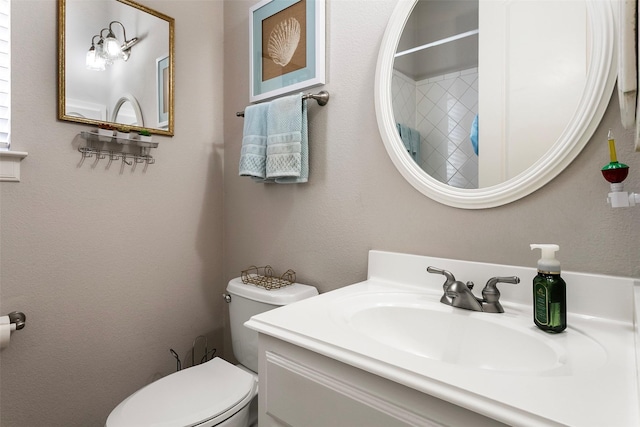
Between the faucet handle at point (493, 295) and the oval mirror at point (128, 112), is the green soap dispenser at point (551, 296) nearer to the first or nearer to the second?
the faucet handle at point (493, 295)

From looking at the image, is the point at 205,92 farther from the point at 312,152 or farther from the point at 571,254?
the point at 571,254

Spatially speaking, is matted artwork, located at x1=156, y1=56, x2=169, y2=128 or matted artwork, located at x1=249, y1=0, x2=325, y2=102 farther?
matted artwork, located at x1=156, y1=56, x2=169, y2=128

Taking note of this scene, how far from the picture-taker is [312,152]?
1417 mm

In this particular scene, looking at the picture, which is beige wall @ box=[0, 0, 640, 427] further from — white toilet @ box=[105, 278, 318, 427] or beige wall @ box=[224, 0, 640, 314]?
white toilet @ box=[105, 278, 318, 427]

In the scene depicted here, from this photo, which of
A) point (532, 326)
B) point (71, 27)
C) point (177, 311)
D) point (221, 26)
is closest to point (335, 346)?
point (532, 326)

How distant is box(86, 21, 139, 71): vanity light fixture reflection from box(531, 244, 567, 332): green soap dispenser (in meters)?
1.61

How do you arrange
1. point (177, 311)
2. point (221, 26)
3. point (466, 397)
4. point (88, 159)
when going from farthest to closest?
point (221, 26) < point (177, 311) < point (88, 159) < point (466, 397)

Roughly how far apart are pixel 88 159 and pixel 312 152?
86cm

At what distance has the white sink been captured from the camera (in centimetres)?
69

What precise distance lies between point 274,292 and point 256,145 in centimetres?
58

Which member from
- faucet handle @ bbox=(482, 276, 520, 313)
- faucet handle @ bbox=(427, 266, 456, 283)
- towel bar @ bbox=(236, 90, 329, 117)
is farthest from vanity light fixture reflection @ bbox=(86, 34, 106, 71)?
faucet handle @ bbox=(482, 276, 520, 313)

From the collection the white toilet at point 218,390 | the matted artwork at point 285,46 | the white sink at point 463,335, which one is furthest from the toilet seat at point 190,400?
the matted artwork at point 285,46

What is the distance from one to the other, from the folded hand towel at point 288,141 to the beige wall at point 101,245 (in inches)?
20.1

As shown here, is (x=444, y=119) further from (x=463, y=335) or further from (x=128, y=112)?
(x=128, y=112)
